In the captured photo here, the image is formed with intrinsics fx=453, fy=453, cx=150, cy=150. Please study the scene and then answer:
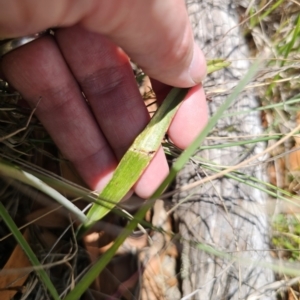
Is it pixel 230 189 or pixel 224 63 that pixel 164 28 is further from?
pixel 230 189

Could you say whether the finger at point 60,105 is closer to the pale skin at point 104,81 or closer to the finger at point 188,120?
the pale skin at point 104,81

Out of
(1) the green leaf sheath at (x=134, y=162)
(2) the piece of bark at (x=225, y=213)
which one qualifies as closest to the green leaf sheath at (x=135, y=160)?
(1) the green leaf sheath at (x=134, y=162)

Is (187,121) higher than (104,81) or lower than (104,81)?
lower

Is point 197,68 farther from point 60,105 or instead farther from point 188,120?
point 60,105

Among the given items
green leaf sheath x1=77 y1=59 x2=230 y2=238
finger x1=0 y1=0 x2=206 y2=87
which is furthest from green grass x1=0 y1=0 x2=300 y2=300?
finger x1=0 y1=0 x2=206 y2=87

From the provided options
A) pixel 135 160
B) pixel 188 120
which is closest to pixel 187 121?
pixel 188 120
